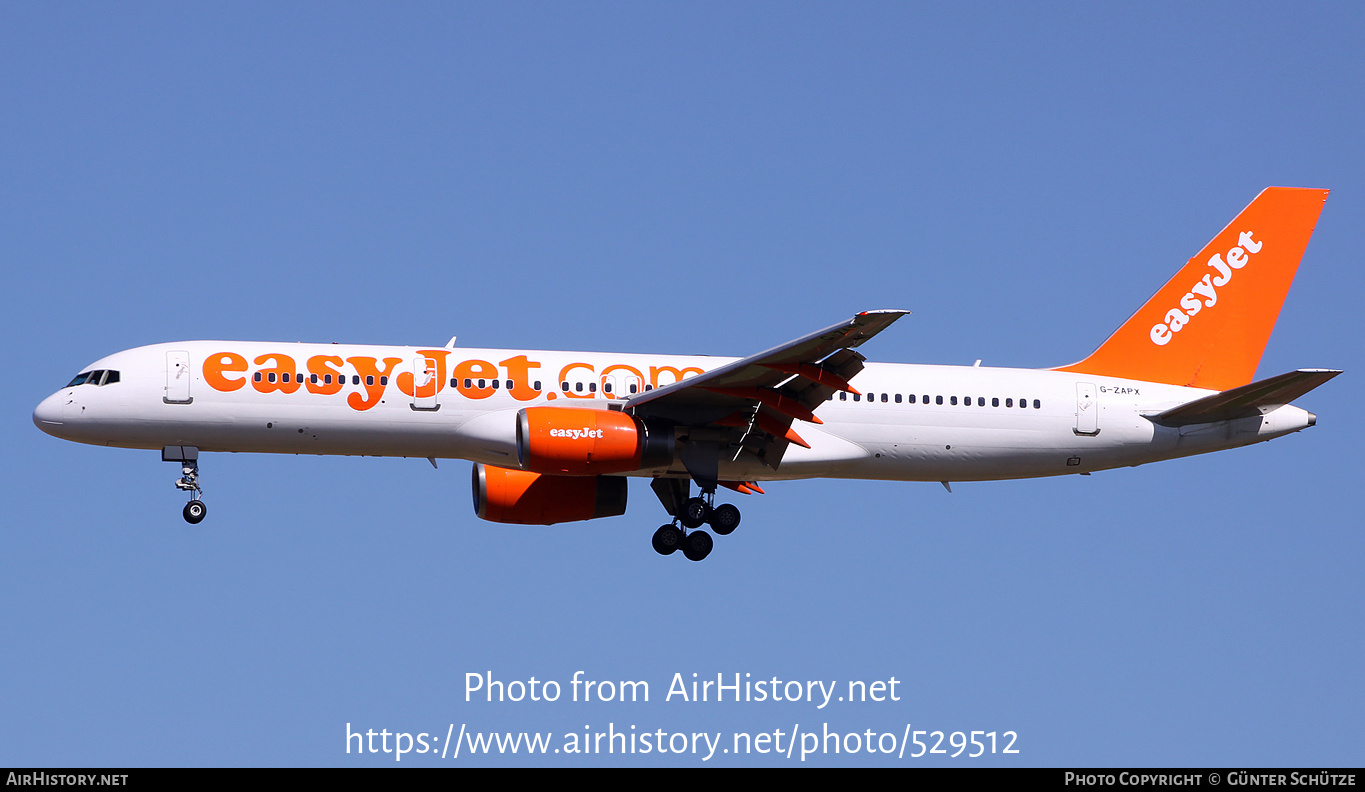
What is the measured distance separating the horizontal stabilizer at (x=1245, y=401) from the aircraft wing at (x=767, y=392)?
8.63m

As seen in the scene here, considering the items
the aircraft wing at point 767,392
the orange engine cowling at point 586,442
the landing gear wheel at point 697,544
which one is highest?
the aircraft wing at point 767,392

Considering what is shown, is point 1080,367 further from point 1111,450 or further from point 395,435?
point 395,435

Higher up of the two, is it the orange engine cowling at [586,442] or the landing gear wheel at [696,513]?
the orange engine cowling at [586,442]

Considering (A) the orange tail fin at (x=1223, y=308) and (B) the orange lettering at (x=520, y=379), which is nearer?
(B) the orange lettering at (x=520, y=379)

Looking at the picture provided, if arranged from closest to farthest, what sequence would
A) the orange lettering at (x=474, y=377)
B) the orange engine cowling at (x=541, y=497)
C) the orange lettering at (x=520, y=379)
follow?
the orange lettering at (x=474, y=377) < the orange lettering at (x=520, y=379) < the orange engine cowling at (x=541, y=497)

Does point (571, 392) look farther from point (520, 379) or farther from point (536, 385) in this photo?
point (520, 379)

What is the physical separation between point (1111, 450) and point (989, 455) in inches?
117

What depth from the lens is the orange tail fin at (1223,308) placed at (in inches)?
1511

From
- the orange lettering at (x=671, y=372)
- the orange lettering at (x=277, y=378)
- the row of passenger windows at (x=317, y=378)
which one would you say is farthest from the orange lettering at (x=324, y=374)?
the orange lettering at (x=671, y=372)

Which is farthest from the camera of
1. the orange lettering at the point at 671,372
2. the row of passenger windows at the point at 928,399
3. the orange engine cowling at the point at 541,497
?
the orange engine cowling at the point at 541,497

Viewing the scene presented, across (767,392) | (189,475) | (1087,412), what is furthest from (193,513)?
(1087,412)

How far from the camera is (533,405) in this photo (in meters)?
34.5

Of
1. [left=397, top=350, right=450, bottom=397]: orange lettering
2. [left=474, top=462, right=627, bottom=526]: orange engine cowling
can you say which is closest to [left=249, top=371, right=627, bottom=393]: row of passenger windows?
[left=397, top=350, right=450, bottom=397]: orange lettering

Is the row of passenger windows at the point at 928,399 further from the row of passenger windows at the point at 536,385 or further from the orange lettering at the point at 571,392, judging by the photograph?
the orange lettering at the point at 571,392
